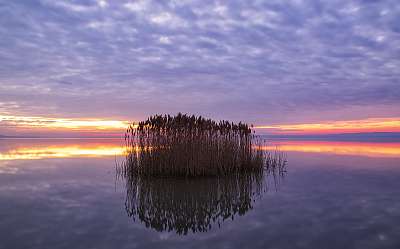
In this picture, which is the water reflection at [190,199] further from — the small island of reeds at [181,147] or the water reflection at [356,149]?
the water reflection at [356,149]

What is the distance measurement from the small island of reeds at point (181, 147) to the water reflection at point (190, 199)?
0.38 metres

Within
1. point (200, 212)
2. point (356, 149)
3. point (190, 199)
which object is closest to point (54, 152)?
point (190, 199)

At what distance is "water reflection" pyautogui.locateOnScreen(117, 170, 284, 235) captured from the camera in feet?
21.4

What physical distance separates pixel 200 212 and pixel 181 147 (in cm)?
445

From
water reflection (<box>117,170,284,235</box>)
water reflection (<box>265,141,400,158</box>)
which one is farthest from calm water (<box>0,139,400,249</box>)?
water reflection (<box>265,141,400,158</box>)

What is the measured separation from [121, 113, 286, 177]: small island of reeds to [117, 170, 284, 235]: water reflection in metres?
0.38

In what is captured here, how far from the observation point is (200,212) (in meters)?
7.26

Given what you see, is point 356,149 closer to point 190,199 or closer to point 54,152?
point 54,152

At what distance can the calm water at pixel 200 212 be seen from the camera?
17.3 ft

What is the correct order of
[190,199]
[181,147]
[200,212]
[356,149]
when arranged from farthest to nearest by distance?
[356,149], [181,147], [190,199], [200,212]

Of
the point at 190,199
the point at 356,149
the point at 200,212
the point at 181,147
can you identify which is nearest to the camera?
the point at 200,212

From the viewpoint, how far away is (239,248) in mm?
4930

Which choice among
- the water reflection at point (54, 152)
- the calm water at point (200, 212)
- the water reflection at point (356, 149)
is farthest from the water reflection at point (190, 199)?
the water reflection at point (356, 149)

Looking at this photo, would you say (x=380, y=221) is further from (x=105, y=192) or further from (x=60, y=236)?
(x=105, y=192)
